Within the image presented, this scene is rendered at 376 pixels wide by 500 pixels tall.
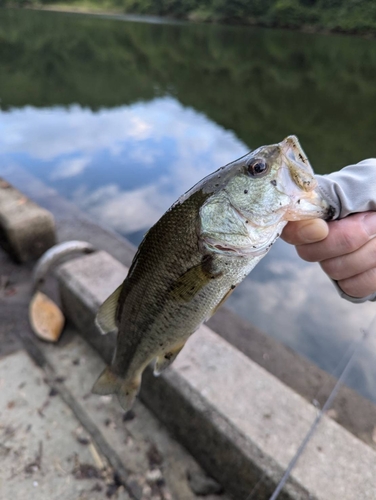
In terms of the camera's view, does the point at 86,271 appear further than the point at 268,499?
Yes

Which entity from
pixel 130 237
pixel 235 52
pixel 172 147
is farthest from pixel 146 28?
pixel 130 237

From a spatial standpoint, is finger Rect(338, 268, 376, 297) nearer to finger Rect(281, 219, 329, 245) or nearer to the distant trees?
finger Rect(281, 219, 329, 245)

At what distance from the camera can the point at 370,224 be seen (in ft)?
5.49

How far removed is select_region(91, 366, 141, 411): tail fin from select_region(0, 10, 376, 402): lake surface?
9.70ft

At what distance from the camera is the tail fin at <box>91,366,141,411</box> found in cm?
220

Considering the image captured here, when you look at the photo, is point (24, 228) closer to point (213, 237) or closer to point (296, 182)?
point (213, 237)

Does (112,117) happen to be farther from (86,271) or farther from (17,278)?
(86,271)

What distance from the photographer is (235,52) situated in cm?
3469

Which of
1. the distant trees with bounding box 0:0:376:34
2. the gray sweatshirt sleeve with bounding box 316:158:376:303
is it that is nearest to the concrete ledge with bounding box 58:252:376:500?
the gray sweatshirt sleeve with bounding box 316:158:376:303

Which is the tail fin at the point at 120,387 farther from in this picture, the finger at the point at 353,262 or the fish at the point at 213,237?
the finger at the point at 353,262

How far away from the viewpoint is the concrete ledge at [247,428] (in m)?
2.19

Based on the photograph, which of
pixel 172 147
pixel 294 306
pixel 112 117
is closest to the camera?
pixel 294 306

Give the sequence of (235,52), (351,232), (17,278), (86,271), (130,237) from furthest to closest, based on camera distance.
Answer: (235,52), (130,237), (17,278), (86,271), (351,232)

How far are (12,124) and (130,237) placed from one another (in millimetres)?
10251
